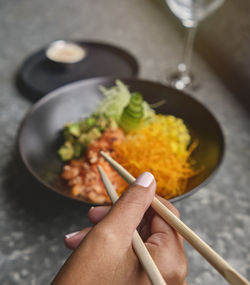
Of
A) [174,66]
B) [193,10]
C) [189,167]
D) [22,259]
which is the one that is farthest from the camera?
[174,66]

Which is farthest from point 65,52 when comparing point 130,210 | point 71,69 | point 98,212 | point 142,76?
point 130,210

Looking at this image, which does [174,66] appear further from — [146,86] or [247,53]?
[146,86]

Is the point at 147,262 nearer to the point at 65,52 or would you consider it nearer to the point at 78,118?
the point at 78,118

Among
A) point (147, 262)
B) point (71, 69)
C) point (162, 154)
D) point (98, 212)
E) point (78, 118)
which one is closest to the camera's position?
point (147, 262)

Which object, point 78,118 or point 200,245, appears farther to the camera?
point 78,118

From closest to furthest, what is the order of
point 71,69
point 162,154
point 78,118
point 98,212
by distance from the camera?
1. point 98,212
2. point 162,154
3. point 78,118
4. point 71,69

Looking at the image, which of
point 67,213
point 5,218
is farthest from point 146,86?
point 5,218
